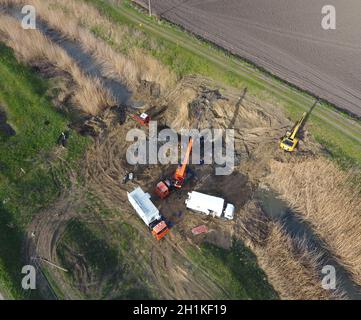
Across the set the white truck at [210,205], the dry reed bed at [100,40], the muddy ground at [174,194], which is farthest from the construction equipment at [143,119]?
the white truck at [210,205]

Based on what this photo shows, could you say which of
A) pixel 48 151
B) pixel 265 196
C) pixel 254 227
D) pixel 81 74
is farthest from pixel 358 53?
pixel 48 151

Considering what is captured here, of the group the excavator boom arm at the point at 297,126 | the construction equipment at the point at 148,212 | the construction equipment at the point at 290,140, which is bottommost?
the construction equipment at the point at 148,212

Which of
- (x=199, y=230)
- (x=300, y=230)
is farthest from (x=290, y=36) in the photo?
(x=199, y=230)

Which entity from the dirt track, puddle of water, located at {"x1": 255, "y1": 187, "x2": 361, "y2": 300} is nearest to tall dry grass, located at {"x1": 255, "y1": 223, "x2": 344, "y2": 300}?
puddle of water, located at {"x1": 255, "y1": 187, "x2": 361, "y2": 300}

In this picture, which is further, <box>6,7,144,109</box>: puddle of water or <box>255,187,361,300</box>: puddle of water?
<box>6,7,144,109</box>: puddle of water

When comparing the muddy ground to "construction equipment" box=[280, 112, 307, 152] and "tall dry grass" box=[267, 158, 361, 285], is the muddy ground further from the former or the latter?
"tall dry grass" box=[267, 158, 361, 285]

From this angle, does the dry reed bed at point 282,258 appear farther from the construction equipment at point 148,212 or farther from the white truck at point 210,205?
the construction equipment at point 148,212

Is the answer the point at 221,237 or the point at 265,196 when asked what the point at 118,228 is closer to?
the point at 221,237
